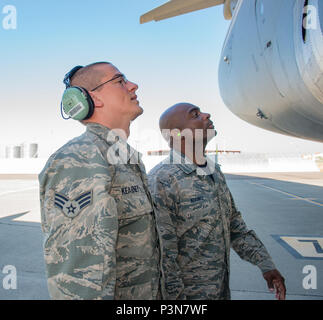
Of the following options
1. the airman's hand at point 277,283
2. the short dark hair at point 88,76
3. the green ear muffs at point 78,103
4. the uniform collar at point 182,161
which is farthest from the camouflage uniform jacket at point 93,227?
the airman's hand at point 277,283

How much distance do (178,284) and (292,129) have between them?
3196 millimetres

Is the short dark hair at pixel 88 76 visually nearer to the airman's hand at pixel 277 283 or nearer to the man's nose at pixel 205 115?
the man's nose at pixel 205 115

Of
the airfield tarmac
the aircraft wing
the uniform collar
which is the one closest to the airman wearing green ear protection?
the uniform collar

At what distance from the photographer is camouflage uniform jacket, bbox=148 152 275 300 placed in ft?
5.73

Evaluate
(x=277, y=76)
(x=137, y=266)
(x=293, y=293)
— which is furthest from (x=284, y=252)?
(x=137, y=266)

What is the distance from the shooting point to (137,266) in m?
1.22

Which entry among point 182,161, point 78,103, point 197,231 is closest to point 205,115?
point 182,161

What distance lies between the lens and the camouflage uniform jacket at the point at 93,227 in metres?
1.00

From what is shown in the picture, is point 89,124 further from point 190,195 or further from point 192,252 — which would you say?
point 192,252

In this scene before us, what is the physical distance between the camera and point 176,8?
26.4 ft

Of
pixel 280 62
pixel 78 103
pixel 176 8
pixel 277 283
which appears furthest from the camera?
pixel 176 8

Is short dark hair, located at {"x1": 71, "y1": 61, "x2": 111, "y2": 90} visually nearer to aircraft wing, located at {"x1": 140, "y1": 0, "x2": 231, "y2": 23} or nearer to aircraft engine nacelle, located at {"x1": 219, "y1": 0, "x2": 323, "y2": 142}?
aircraft engine nacelle, located at {"x1": 219, "y1": 0, "x2": 323, "y2": 142}

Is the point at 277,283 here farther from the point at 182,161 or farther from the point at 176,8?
the point at 176,8

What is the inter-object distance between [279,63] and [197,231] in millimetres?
2025
